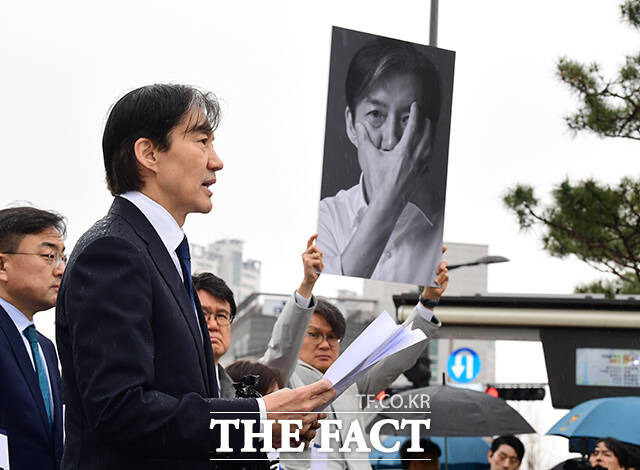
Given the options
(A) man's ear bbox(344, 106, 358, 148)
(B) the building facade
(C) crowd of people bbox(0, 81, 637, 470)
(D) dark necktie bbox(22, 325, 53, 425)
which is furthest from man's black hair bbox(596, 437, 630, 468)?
(B) the building facade

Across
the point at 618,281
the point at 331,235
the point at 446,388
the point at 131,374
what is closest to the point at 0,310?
the point at 331,235

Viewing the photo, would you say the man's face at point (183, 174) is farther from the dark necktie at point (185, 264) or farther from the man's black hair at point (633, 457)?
the man's black hair at point (633, 457)

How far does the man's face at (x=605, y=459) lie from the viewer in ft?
25.2

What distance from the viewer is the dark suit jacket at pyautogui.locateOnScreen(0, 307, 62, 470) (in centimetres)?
349

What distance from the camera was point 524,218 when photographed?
652 inches

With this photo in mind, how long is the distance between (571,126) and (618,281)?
3012mm

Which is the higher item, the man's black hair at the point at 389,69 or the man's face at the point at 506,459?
the man's black hair at the point at 389,69

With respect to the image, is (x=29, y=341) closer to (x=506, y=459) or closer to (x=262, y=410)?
(x=262, y=410)

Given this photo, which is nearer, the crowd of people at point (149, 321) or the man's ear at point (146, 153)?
the crowd of people at point (149, 321)

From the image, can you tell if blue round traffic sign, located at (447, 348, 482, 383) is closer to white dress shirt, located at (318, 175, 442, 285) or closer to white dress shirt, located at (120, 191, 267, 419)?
white dress shirt, located at (318, 175, 442, 285)

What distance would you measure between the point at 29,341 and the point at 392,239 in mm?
1521

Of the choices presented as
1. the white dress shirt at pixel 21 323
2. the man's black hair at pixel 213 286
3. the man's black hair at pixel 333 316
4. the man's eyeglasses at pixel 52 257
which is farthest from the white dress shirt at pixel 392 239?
the white dress shirt at pixel 21 323

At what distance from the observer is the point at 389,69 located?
4438 millimetres

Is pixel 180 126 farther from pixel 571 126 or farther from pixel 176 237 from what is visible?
pixel 571 126
